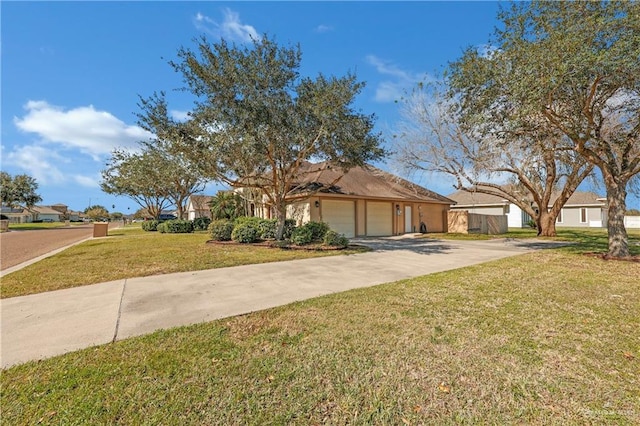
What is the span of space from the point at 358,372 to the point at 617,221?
36.6 ft

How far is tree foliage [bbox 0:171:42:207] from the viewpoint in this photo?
3494 centimetres

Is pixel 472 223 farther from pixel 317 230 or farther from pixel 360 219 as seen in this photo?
pixel 317 230

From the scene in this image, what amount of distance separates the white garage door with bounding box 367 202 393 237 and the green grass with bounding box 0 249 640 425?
46.8 feet

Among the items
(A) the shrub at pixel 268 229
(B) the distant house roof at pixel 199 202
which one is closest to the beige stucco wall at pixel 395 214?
(A) the shrub at pixel 268 229

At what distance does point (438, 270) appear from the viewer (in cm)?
781

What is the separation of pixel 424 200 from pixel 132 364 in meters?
20.7

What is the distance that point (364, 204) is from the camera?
60.6 ft

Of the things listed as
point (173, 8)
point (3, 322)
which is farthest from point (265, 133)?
point (3, 322)

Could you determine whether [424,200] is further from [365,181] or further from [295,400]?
[295,400]

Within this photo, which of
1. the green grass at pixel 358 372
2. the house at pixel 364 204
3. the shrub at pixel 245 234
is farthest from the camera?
the house at pixel 364 204

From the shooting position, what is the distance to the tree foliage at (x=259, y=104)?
10.3 metres

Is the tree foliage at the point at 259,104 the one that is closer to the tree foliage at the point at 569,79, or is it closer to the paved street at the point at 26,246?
the tree foliage at the point at 569,79

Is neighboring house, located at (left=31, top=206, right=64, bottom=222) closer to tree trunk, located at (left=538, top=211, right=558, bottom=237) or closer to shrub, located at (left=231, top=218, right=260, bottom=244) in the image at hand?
shrub, located at (left=231, top=218, right=260, bottom=244)

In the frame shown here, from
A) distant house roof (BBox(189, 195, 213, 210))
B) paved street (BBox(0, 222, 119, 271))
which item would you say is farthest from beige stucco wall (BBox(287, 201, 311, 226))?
distant house roof (BBox(189, 195, 213, 210))
